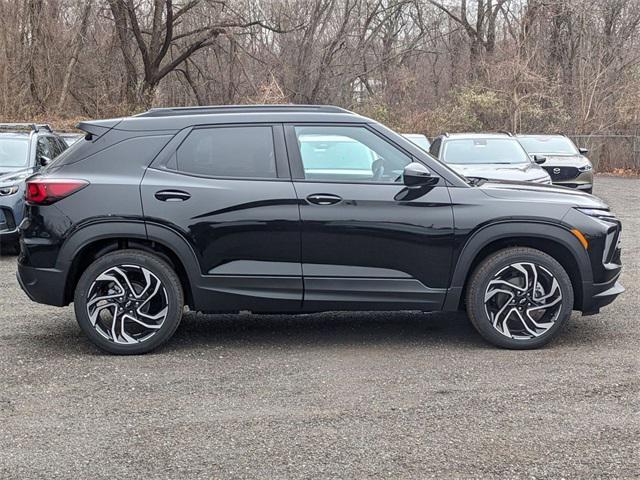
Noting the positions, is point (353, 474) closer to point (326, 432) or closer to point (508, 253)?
point (326, 432)

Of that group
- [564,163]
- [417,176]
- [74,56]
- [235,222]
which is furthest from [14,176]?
[74,56]

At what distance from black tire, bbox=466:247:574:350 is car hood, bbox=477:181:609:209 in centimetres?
→ 39

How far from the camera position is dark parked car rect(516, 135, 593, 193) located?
50.2 ft

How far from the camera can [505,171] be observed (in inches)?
453

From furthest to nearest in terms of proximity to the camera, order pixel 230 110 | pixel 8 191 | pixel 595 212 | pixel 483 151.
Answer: pixel 483 151 → pixel 8 191 → pixel 230 110 → pixel 595 212

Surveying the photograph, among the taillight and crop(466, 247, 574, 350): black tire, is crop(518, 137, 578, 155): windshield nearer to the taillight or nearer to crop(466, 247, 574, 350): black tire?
crop(466, 247, 574, 350): black tire

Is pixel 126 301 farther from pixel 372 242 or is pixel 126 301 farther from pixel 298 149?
pixel 372 242

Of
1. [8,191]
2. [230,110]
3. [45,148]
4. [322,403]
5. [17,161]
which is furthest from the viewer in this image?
[45,148]

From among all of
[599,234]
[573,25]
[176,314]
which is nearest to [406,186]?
[599,234]

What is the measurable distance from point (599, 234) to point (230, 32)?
2495 centimetres

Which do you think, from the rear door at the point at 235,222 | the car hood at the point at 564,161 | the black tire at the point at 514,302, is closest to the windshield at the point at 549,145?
the car hood at the point at 564,161

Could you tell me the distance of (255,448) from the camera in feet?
12.8

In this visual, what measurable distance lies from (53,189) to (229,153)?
1.31 metres

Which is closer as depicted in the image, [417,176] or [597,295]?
[417,176]
